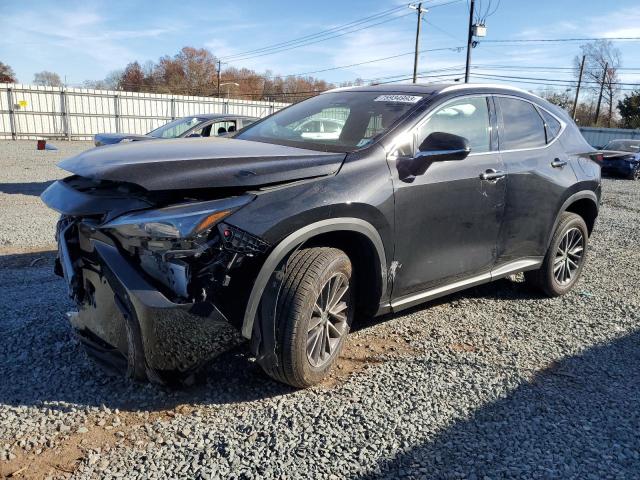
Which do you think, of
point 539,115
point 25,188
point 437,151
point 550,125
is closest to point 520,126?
point 539,115

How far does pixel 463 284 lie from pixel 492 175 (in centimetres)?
88

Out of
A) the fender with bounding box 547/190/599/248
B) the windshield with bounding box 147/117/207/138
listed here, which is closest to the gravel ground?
the fender with bounding box 547/190/599/248

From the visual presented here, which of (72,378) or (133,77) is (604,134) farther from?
(133,77)

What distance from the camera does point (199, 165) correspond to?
2908 mm

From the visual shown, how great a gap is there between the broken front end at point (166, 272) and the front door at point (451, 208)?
1187mm

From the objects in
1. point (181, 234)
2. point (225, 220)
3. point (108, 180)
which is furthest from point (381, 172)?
point (108, 180)

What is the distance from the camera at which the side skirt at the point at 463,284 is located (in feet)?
12.1

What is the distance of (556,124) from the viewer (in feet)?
16.4

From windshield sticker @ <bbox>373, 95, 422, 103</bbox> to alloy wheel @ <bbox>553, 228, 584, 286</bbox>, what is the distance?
222cm

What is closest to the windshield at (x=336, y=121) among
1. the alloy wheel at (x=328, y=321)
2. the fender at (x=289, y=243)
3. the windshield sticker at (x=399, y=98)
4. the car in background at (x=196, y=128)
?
the windshield sticker at (x=399, y=98)

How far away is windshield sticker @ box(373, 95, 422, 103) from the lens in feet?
12.9

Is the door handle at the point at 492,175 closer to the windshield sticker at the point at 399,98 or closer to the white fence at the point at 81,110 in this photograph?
the windshield sticker at the point at 399,98

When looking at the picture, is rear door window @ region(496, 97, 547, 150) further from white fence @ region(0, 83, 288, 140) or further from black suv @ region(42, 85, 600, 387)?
white fence @ region(0, 83, 288, 140)

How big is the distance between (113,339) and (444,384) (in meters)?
2.03
